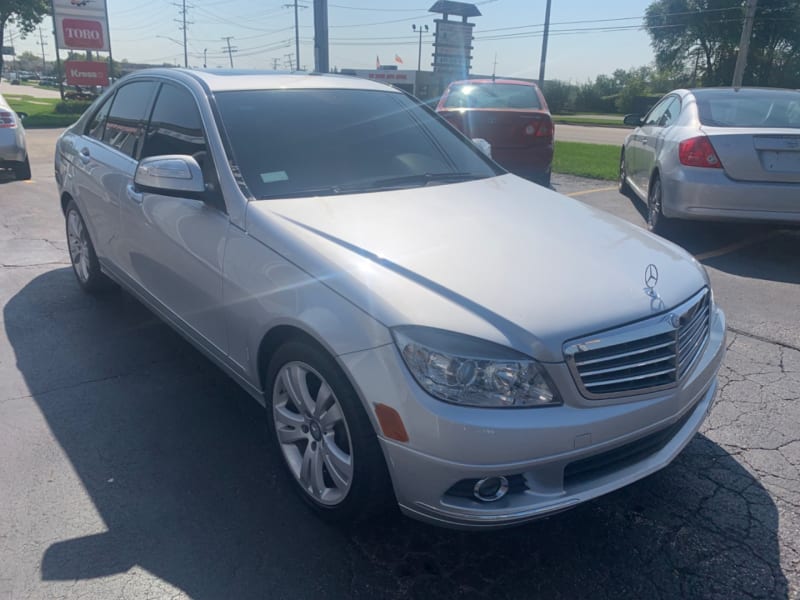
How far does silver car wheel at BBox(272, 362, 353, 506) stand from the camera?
2.45m

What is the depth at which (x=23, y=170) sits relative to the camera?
10664 millimetres

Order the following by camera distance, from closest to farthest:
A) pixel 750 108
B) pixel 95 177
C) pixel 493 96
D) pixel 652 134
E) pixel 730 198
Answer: pixel 95 177 → pixel 730 198 → pixel 750 108 → pixel 652 134 → pixel 493 96

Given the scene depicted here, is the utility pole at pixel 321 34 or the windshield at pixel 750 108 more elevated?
the utility pole at pixel 321 34

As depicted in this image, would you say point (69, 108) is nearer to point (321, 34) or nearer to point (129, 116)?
point (321, 34)

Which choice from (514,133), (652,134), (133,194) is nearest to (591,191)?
(514,133)

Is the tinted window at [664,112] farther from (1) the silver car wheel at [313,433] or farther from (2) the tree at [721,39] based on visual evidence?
A: (2) the tree at [721,39]

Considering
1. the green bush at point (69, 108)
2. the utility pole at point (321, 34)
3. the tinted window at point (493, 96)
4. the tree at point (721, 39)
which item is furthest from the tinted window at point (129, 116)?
the tree at point (721, 39)

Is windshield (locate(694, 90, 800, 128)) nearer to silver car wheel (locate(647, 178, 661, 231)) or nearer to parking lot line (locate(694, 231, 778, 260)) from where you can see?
silver car wheel (locate(647, 178, 661, 231))

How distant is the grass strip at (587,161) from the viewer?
11.4 metres

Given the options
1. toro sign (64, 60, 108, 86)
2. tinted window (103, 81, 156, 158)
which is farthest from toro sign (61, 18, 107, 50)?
tinted window (103, 81, 156, 158)

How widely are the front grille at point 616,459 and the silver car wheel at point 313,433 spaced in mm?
777

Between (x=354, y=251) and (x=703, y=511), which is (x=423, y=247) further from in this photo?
(x=703, y=511)

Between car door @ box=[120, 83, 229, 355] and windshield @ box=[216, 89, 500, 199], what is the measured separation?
9.4 inches

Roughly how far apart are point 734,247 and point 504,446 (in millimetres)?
5622
